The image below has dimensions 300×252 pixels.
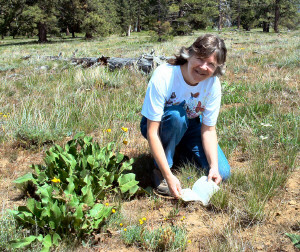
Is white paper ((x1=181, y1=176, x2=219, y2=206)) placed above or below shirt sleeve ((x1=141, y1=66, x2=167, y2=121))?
below

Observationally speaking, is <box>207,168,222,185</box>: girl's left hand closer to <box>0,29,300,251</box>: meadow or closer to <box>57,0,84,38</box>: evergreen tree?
<box>0,29,300,251</box>: meadow

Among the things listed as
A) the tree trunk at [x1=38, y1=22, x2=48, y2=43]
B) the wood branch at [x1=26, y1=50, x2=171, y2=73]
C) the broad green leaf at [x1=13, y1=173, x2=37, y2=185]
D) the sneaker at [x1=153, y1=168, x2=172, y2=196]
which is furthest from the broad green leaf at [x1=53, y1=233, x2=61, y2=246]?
the tree trunk at [x1=38, y1=22, x2=48, y2=43]

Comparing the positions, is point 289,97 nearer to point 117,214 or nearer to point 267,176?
point 267,176

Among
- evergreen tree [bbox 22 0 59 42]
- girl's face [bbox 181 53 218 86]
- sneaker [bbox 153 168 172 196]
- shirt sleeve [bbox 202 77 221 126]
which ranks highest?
evergreen tree [bbox 22 0 59 42]

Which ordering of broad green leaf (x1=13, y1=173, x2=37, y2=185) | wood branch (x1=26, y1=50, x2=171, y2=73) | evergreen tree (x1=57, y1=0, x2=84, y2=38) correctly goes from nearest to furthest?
broad green leaf (x1=13, y1=173, x2=37, y2=185) → wood branch (x1=26, y1=50, x2=171, y2=73) → evergreen tree (x1=57, y1=0, x2=84, y2=38)

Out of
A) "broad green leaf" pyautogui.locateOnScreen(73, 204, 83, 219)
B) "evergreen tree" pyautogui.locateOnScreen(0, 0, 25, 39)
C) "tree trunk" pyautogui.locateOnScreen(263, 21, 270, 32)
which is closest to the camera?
"broad green leaf" pyautogui.locateOnScreen(73, 204, 83, 219)

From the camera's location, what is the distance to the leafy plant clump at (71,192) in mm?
1676

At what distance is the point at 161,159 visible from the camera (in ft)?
6.86

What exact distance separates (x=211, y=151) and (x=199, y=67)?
660mm

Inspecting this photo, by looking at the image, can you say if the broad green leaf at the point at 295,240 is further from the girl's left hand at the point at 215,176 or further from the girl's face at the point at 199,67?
the girl's face at the point at 199,67

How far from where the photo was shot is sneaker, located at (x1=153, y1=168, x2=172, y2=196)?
90.6 inches

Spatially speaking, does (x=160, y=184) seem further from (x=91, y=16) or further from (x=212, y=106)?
(x=91, y=16)

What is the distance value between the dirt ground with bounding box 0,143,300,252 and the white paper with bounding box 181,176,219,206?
0.22ft

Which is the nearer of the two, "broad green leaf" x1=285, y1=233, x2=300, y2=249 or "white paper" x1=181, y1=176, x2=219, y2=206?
"broad green leaf" x1=285, y1=233, x2=300, y2=249
